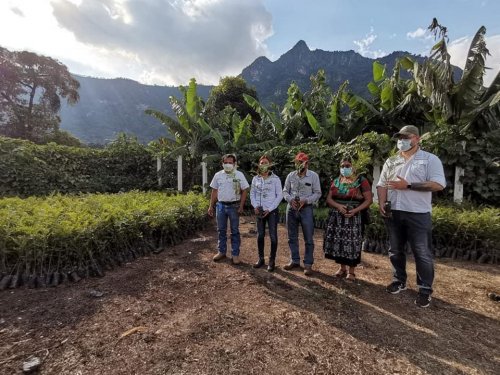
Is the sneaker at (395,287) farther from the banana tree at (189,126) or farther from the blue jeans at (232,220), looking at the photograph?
the banana tree at (189,126)

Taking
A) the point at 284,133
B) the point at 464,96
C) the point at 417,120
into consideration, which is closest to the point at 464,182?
the point at 464,96

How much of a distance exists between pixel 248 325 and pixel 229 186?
2296mm

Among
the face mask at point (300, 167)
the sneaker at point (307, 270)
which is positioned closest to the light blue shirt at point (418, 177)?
the face mask at point (300, 167)

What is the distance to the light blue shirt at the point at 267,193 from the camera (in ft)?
14.8

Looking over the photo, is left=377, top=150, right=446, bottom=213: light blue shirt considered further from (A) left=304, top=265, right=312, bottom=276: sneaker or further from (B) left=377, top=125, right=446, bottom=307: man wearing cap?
(A) left=304, top=265, right=312, bottom=276: sneaker

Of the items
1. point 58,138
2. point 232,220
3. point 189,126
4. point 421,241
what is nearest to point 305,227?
point 232,220

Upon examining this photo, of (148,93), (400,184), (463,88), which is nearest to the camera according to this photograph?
(400,184)

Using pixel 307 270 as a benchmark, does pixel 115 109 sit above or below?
above

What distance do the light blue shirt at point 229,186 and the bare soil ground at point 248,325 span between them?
1124 millimetres

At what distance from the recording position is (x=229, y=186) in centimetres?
479

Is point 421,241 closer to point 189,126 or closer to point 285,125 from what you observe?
point 285,125

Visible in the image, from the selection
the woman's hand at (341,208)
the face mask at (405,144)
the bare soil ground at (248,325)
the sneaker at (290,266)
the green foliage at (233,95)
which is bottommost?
the bare soil ground at (248,325)

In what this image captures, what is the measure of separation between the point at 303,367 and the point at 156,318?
156 cm

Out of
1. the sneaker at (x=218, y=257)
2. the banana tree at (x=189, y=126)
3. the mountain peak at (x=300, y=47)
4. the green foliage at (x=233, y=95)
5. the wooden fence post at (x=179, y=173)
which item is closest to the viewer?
the sneaker at (x=218, y=257)
